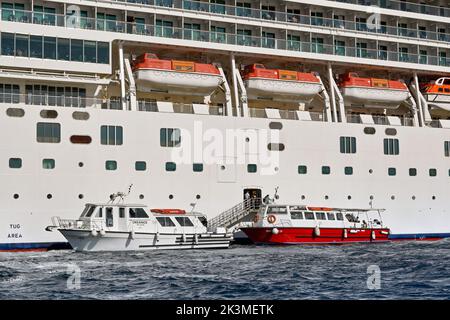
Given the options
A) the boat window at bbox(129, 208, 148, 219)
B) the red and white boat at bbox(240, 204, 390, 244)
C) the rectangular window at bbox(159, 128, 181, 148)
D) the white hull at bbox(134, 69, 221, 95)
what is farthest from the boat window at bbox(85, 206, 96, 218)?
the red and white boat at bbox(240, 204, 390, 244)

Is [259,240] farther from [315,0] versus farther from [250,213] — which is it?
[315,0]

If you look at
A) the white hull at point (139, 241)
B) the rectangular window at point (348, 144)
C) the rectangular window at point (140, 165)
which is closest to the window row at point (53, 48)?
the rectangular window at point (140, 165)

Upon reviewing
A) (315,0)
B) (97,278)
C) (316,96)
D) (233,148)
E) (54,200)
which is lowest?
(97,278)

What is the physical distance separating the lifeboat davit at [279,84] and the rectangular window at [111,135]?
732 cm

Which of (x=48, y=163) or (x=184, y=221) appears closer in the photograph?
(x=48, y=163)

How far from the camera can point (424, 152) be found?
119 ft

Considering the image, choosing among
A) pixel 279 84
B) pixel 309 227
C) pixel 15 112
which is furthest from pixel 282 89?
pixel 15 112

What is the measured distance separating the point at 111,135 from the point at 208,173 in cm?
460

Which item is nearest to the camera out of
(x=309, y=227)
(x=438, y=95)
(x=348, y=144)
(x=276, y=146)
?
(x=309, y=227)

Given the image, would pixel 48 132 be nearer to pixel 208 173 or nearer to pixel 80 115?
pixel 80 115

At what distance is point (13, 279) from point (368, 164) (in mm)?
21139

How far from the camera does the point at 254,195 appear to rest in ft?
105
